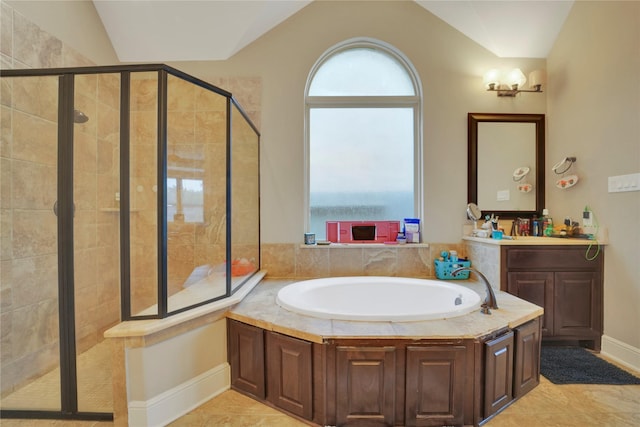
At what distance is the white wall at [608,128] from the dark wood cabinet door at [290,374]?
2.30 meters

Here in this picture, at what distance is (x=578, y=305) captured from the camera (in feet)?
7.06

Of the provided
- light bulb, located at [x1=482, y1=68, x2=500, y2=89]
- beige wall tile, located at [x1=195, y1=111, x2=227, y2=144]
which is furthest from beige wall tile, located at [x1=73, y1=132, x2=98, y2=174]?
light bulb, located at [x1=482, y1=68, x2=500, y2=89]

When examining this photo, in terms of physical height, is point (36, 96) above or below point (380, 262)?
above

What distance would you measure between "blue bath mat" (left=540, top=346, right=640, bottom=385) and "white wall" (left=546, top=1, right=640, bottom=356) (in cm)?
22

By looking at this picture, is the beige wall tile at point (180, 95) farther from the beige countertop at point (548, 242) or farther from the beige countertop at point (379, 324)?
the beige countertop at point (548, 242)

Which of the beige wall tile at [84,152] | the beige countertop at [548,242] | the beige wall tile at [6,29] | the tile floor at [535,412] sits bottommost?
the tile floor at [535,412]

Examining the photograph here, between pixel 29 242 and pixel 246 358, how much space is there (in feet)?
4.97

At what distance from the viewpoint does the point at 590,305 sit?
2.14m

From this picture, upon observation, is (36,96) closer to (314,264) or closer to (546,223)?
(314,264)

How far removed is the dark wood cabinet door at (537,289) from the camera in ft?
7.06

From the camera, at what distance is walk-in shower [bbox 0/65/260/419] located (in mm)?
1534

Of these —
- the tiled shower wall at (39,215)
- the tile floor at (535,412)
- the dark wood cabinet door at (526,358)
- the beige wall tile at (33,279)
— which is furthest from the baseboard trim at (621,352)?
the beige wall tile at (33,279)

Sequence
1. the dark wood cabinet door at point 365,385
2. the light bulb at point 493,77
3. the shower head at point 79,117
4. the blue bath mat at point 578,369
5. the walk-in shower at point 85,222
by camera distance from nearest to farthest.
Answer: the dark wood cabinet door at point 365,385
the walk-in shower at point 85,222
the shower head at point 79,117
the blue bath mat at point 578,369
the light bulb at point 493,77

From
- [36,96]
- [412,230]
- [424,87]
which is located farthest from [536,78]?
[36,96]
